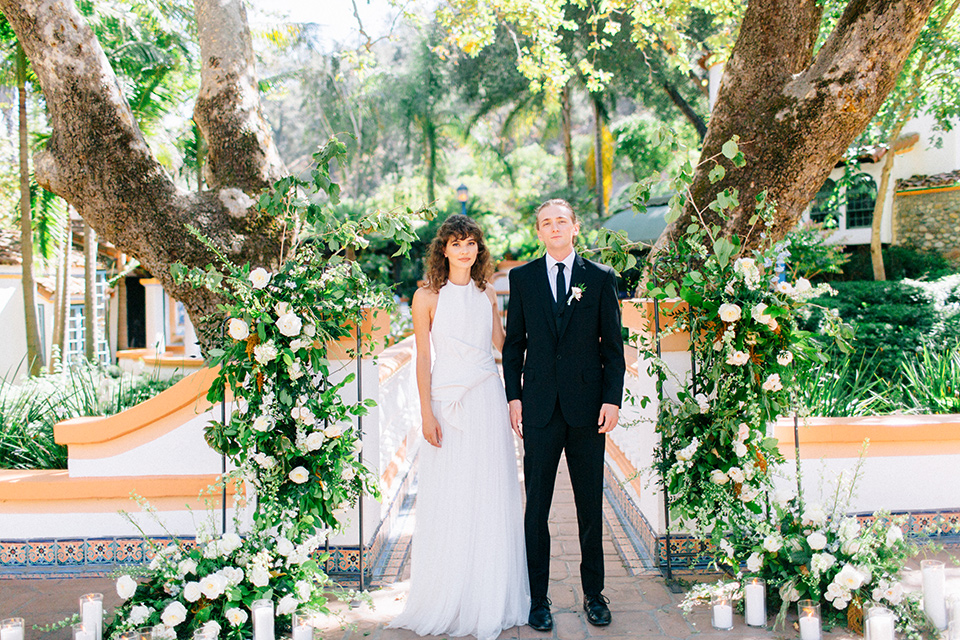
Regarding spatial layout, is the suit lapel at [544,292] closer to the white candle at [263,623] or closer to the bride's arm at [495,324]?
the bride's arm at [495,324]

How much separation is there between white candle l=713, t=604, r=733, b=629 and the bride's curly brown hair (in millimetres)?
1898

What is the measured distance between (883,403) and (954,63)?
17.5ft

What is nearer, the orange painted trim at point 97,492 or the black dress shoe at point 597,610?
the black dress shoe at point 597,610

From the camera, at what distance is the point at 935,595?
3023mm

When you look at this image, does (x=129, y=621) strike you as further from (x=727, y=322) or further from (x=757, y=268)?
(x=757, y=268)

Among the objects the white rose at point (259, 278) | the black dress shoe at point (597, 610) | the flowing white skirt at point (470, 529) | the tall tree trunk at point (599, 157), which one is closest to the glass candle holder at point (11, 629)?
the flowing white skirt at point (470, 529)

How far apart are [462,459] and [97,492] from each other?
2.22 meters

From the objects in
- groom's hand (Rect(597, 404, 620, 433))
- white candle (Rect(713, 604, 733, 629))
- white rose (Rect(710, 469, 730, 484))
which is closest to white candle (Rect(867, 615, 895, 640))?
white candle (Rect(713, 604, 733, 629))

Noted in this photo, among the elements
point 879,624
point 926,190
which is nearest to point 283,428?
point 879,624

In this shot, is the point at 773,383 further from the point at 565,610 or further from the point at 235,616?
the point at 235,616

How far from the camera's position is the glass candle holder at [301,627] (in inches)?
117

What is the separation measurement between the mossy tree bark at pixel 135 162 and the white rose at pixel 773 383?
308 cm

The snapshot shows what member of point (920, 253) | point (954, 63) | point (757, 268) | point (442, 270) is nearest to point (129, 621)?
point (442, 270)

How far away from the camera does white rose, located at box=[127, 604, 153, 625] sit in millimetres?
2883
